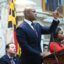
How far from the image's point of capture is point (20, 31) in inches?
137

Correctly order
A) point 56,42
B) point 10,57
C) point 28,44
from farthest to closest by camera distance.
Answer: point 10,57
point 56,42
point 28,44

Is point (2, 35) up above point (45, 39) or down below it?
above

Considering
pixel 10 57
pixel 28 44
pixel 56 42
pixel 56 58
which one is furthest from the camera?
pixel 10 57

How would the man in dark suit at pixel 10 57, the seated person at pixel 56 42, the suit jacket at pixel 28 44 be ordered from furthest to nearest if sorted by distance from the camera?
the man in dark suit at pixel 10 57
the seated person at pixel 56 42
the suit jacket at pixel 28 44

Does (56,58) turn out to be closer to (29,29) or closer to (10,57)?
(29,29)

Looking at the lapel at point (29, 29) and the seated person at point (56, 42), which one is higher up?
the lapel at point (29, 29)

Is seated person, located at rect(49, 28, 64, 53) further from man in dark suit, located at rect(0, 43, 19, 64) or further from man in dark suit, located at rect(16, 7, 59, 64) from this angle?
man in dark suit, located at rect(0, 43, 19, 64)

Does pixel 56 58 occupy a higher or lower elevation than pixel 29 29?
lower

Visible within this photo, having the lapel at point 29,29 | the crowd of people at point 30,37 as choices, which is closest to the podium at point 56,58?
the crowd of people at point 30,37

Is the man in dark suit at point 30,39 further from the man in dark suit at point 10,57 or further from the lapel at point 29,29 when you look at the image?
the man in dark suit at point 10,57

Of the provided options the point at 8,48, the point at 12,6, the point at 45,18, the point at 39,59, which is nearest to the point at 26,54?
the point at 39,59

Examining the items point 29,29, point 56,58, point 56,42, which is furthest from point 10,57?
point 56,58

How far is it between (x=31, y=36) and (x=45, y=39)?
6.22 metres

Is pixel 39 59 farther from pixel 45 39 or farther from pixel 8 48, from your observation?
pixel 45 39
